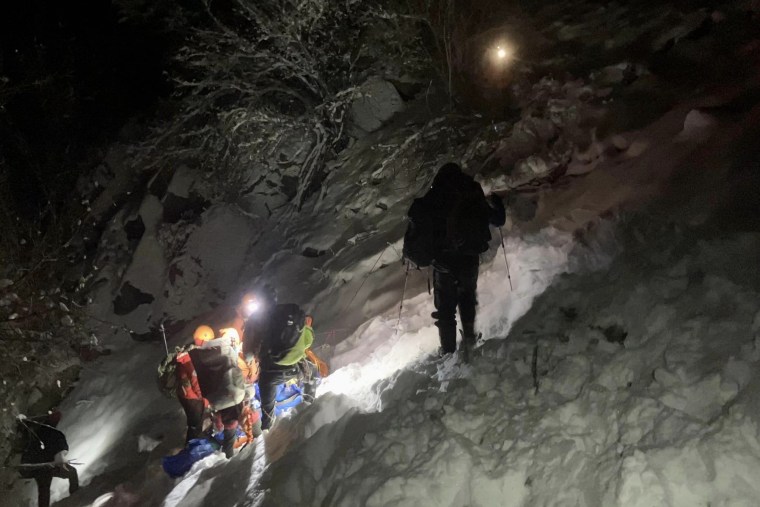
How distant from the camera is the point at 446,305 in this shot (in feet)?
15.3

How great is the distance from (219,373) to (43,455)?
397 centimetres

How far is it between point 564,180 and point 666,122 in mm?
1259

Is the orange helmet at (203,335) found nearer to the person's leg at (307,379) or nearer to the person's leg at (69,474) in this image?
the person's leg at (307,379)

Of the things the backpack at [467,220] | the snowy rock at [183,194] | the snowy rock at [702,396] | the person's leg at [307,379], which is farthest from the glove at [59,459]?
the snowy rock at [702,396]

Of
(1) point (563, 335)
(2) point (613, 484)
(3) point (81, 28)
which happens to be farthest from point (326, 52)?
(3) point (81, 28)

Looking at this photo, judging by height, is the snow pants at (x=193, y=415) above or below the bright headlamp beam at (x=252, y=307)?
below

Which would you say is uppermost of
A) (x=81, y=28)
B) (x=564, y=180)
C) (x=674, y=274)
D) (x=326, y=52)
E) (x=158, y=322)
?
(x=81, y=28)

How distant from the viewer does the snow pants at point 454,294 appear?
4.43 meters

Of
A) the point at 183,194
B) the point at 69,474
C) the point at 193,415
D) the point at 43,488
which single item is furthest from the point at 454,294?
the point at 183,194

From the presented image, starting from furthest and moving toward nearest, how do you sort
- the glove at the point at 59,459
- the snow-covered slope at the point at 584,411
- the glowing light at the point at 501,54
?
1. the glowing light at the point at 501,54
2. the glove at the point at 59,459
3. the snow-covered slope at the point at 584,411

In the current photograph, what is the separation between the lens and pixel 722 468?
8.59 ft

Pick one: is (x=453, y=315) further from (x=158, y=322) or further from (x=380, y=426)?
(x=158, y=322)

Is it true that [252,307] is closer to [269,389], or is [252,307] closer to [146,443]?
[269,389]

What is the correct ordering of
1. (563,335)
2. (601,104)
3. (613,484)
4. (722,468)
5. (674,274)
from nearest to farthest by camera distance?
(722,468) → (613,484) → (674,274) → (563,335) → (601,104)
